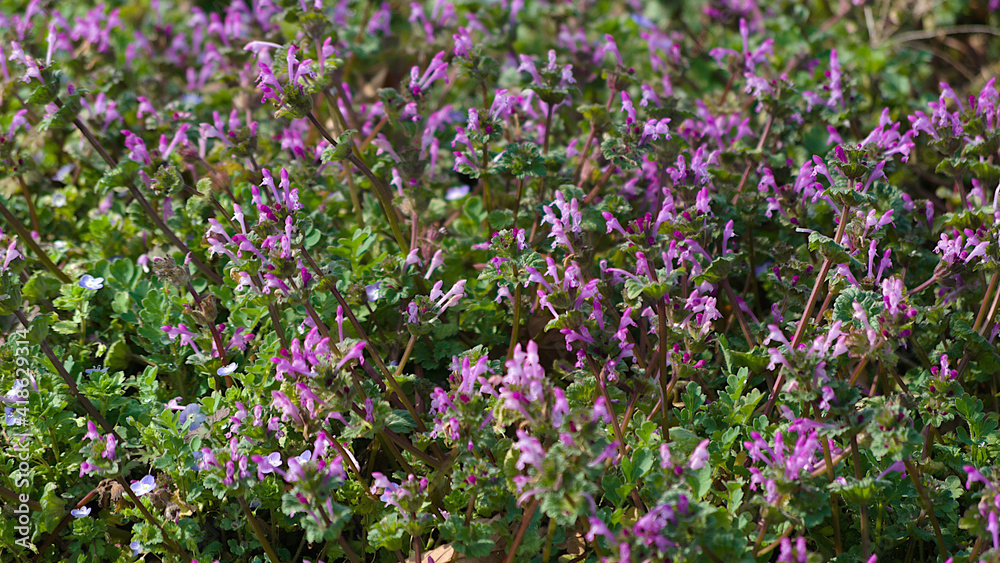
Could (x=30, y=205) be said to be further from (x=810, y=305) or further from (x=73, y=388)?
(x=810, y=305)

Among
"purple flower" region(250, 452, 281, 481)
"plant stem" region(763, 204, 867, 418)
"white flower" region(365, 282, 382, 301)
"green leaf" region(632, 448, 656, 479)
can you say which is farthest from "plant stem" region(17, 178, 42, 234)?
"plant stem" region(763, 204, 867, 418)

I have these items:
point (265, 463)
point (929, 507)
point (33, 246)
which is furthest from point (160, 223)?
point (929, 507)

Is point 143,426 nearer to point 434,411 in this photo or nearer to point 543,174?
point 434,411

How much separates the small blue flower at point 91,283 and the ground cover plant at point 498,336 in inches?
2.1

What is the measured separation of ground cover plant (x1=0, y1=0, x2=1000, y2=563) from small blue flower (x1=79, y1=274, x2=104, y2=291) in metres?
0.05

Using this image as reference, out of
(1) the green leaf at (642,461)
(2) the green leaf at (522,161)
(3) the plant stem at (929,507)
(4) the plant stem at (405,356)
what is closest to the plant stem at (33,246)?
(4) the plant stem at (405,356)

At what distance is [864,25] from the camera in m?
5.56

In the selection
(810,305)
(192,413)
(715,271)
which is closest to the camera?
(810,305)

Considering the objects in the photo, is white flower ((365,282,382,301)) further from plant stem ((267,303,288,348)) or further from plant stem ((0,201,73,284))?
plant stem ((0,201,73,284))

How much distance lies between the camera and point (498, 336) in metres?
3.27

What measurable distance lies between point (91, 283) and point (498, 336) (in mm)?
1676

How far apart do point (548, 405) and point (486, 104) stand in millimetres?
1985

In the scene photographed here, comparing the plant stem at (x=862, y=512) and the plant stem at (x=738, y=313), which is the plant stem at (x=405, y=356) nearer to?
the plant stem at (x=738, y=313)

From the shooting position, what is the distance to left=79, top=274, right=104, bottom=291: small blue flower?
332 centimetres
